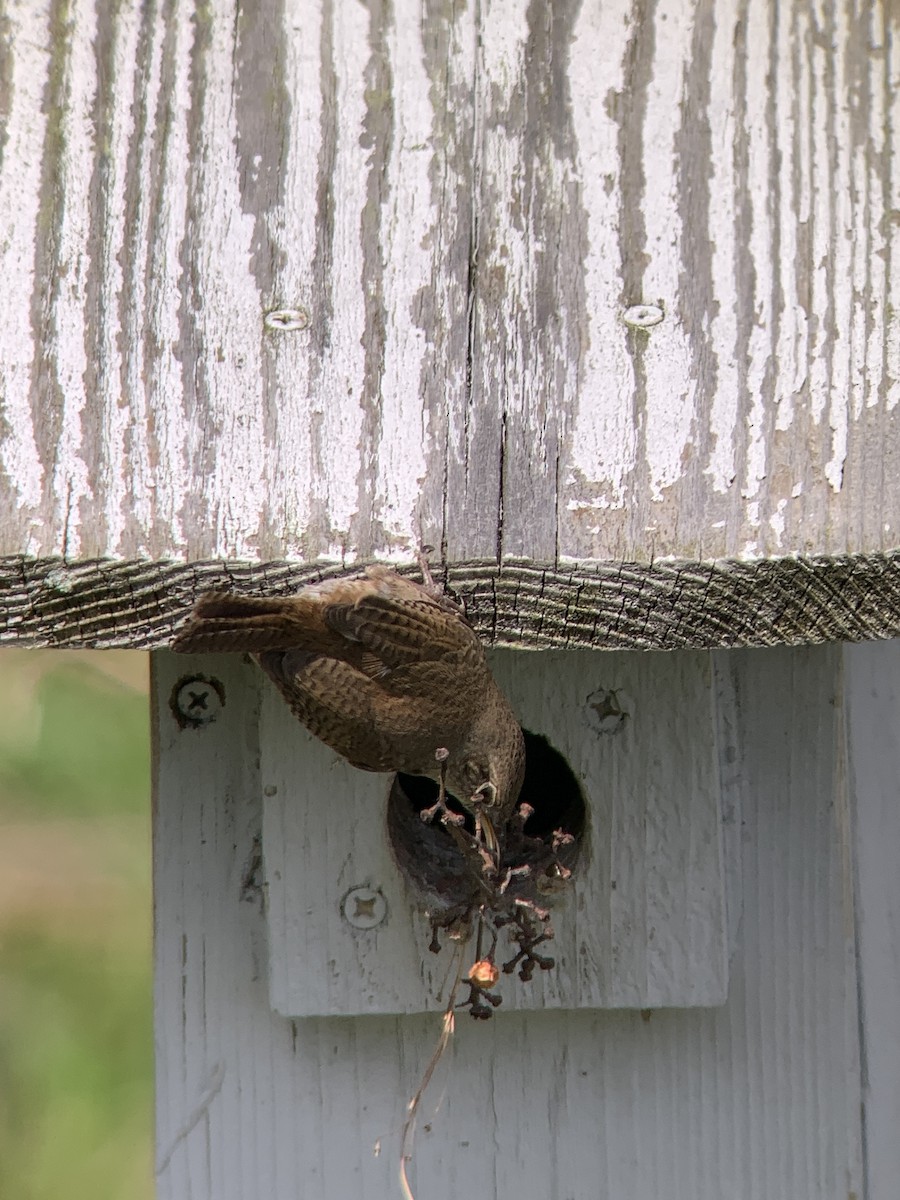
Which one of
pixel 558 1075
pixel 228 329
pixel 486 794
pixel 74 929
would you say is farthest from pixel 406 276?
pixel 74 929

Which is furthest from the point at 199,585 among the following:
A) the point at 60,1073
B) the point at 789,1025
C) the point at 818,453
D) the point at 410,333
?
the point at 60,1073

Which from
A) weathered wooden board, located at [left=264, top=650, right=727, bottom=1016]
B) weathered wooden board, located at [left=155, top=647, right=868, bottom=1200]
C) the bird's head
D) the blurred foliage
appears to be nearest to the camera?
the bird's head

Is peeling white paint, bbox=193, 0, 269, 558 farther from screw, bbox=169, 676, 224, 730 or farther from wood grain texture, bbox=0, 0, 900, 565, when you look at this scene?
screw, bbox=169, 676, 224, 730

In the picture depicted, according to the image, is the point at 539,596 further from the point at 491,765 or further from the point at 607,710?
the point at 607,710

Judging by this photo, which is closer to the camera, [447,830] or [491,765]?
[491,765]

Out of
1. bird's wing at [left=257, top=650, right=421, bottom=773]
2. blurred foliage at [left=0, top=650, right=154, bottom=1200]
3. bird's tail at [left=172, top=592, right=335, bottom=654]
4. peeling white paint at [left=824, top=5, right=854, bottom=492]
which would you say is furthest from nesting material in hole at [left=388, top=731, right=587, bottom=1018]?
blurred foliage at [left=0, top=650, right=154, bottom=1200]

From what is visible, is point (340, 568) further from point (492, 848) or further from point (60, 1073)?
point (60, 1073)
